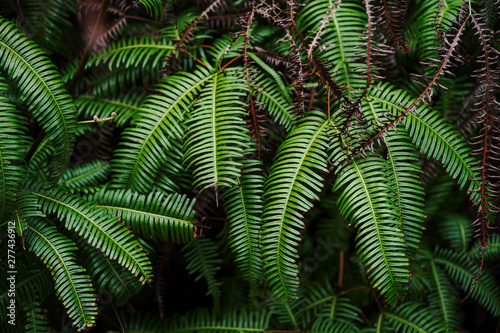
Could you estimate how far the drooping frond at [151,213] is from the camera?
5.45 feet

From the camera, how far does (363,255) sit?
1529mm

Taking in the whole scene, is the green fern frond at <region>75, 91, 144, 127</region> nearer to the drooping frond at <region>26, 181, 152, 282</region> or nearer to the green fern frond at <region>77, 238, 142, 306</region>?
the drooping frond at <region>26, 181, 152, 282</region>

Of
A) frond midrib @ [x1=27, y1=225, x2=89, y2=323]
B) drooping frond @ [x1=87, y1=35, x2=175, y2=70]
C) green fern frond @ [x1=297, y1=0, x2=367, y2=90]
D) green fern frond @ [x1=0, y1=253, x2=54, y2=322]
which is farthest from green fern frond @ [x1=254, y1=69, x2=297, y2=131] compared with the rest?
green fern frond @ [x1=0, y1=253, x2=54, y2=322]

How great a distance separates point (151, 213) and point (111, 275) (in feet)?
1.07

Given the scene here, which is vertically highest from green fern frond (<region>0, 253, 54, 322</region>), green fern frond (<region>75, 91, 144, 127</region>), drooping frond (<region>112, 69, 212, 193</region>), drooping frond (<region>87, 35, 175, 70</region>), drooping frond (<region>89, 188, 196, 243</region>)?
drooping frond (<region>87, 35, 175, 70</region>)

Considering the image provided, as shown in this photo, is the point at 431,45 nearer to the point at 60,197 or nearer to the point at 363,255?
the point at 363,255

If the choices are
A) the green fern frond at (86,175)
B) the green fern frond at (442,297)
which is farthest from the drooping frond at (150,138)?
the green fern frond at (442,297)

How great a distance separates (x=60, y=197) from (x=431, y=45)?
1.94m

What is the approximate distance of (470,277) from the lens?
7.16ft

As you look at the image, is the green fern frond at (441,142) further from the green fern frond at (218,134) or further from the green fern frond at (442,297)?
the green fern frond at (442,297)

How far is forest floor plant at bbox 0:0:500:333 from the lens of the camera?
1544 millimetres

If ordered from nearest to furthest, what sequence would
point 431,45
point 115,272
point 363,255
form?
point 363,255
point 115,272
point 431,45

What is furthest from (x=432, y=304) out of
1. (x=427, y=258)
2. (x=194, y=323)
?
(x=194, y=323)

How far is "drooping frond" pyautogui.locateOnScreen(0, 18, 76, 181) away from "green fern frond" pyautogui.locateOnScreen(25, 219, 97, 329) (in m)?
0.28
